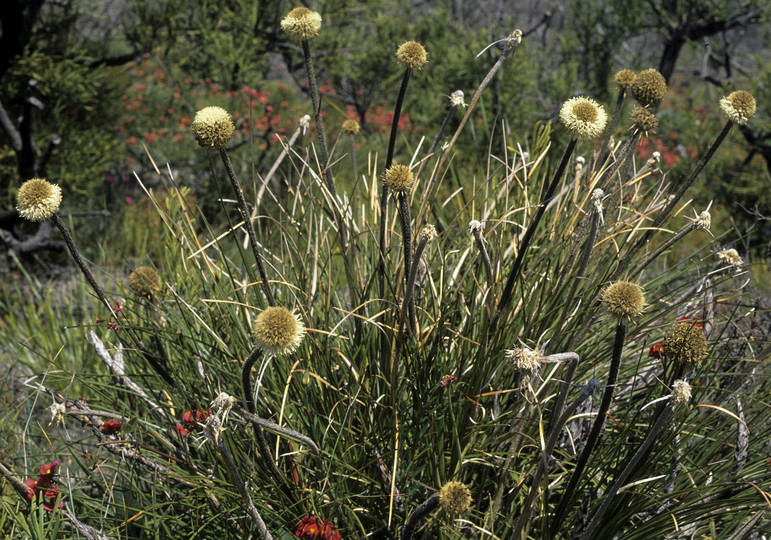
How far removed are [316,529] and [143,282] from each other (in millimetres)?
960

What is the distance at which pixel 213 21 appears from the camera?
5.65 m

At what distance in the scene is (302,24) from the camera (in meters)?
1.44

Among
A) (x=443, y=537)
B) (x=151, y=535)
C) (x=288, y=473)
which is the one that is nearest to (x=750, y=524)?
(x=443, y=537)

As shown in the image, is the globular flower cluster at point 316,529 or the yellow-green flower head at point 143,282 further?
the yellow-green flower head at point 143,282

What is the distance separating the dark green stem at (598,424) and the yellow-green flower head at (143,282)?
1274mm

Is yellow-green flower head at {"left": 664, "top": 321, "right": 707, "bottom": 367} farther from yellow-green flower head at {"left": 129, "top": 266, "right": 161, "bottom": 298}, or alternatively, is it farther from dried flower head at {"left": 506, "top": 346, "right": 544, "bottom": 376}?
yellow-green flower head at {"left": 129, "top": 266, "right": 161, "bottom": 298}

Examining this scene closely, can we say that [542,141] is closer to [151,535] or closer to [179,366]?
[179,366]

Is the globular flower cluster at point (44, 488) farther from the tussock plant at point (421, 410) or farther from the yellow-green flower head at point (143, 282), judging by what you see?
the yellow-green flower head at point (143, 282)

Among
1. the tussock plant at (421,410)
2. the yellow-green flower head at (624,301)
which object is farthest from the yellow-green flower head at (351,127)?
the yellow-green flower head at (624,301)

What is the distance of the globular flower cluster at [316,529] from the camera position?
1.38m

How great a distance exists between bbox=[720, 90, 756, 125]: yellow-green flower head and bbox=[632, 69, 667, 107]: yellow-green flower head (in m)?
0.14

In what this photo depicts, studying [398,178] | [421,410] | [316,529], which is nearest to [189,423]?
[316,529]

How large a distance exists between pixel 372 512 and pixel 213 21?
5212mm

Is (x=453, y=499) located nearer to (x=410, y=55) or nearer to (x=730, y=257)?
(x=730, y=257)
